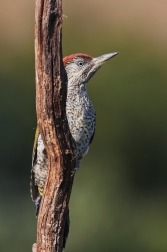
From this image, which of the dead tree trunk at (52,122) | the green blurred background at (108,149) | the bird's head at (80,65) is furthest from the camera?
the green blurred background at (108,149)

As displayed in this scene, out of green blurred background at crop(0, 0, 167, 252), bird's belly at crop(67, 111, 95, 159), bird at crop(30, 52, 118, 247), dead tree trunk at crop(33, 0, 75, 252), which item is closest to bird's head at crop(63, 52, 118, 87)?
bird at crop(30, 52, 118, 247)

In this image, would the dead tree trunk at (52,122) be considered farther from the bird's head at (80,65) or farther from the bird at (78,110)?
the bird's head at (80,65)

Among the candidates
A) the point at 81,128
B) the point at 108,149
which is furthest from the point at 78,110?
the point at 108,149

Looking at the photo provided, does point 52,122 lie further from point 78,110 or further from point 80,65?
point 80,65

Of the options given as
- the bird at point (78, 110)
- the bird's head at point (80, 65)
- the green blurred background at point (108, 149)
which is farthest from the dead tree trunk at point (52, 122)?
the green blurred background at point (108, 149)

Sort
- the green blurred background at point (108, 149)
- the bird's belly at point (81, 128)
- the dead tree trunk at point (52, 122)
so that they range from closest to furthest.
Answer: the dead tree trunk at point (52, 122), the bird's belly at point (81, 128), the green blurred background at point (108, 149)

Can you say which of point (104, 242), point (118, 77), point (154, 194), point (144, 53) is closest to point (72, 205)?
point (104, 242)
